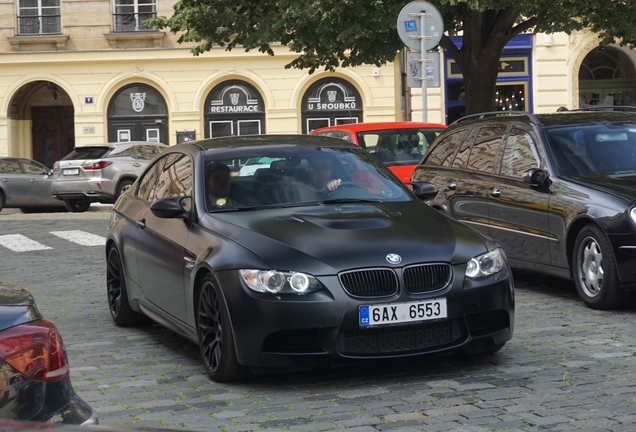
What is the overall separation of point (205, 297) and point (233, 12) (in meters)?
14.8

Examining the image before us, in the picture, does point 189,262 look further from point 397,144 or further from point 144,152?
point 144,152

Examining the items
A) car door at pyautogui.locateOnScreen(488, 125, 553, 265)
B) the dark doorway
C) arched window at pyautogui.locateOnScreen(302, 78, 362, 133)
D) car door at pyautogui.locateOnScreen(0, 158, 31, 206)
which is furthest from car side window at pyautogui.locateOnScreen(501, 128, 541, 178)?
the dark doorway

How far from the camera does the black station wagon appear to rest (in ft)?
27.7

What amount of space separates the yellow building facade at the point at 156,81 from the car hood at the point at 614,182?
25082 mm

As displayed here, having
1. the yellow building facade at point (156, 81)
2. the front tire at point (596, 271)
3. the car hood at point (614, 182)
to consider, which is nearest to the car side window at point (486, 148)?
the car hood at point (614, 182)

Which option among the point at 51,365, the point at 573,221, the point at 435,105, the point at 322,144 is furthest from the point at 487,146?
the point at 435,105

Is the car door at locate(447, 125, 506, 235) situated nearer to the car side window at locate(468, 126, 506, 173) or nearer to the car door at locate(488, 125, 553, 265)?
the car side window at locate(468, 126, 506, 173)

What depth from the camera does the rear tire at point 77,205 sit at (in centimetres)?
2572

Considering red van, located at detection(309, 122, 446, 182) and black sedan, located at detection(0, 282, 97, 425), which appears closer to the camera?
black sedan, located at detection(0, 282, 97, 425)

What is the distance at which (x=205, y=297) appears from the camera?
6504 mm

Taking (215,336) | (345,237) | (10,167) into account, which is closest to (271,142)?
(345,237)

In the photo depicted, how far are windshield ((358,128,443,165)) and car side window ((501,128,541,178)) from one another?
475cm

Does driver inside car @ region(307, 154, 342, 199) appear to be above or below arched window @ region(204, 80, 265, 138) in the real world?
below

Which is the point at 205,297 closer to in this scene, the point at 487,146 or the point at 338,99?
the point at 487,146
